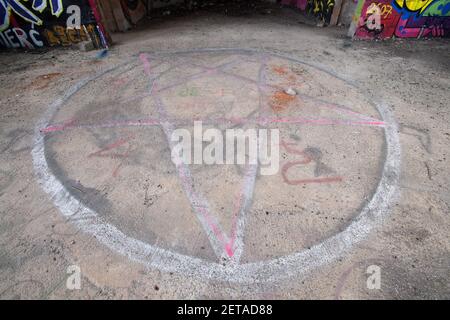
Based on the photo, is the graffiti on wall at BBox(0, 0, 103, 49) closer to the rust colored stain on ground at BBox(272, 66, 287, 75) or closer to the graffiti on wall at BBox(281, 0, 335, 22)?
the rust colored stain on ground at BBox(272, 66, 287, 75)

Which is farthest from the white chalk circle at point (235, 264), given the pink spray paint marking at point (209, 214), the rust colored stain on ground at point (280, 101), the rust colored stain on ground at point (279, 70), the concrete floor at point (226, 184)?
the rust colored stain on ground at point (279, 70)

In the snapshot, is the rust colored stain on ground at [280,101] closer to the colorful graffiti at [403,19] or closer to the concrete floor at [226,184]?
the concrete floor at [226,184]

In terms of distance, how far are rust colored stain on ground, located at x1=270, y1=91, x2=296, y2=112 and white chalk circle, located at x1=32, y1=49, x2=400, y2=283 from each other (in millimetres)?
1799

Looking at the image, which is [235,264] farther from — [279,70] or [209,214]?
[279,70]

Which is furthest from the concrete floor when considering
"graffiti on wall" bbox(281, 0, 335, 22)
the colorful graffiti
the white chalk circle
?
"graffiti on wall" bbox(281, 0, 335, 22)

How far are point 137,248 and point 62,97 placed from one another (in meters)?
3.71

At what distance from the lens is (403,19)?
6.61 m

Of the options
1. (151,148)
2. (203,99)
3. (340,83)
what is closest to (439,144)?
(340,83)

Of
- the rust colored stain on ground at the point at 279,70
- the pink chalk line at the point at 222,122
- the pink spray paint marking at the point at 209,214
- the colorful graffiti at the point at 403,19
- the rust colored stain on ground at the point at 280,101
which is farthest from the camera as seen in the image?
the colorful graffiti at the point at 403,19

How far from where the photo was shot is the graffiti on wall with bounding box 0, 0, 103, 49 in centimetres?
596

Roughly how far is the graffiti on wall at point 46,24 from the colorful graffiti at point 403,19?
6773 millimetres

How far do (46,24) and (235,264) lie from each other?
724 cm

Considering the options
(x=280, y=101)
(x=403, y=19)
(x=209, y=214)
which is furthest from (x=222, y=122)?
(x=403, y=19)

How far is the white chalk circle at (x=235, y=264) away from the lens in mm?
2527
